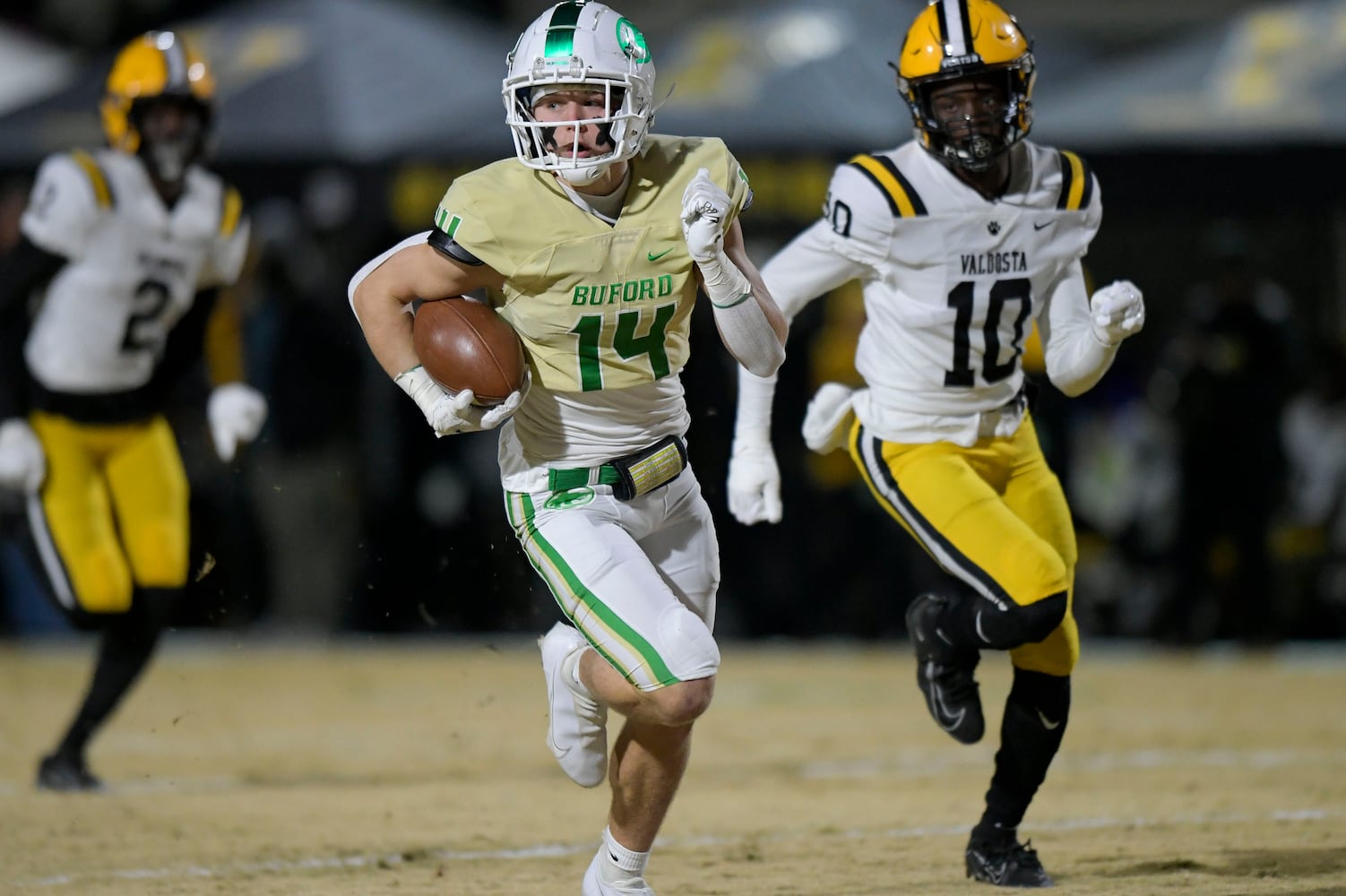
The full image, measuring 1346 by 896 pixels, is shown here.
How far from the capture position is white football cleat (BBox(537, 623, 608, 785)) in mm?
5051

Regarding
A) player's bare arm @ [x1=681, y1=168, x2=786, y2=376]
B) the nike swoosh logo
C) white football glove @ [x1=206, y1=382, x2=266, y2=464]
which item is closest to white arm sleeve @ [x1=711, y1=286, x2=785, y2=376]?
player's bare arm @ [x1=681, y1=168, x2=786, y2=376]

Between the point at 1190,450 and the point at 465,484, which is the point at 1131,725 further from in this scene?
the point at 465,484

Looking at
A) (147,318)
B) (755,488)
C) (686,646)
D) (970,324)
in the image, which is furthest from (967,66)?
(147,318)

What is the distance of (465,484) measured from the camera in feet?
37.7

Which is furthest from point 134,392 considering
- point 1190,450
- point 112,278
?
point 1190,450

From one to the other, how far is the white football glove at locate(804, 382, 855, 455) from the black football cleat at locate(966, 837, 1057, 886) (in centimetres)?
122

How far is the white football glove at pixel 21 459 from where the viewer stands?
7.11 m

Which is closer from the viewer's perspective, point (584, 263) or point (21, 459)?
point (584, 263)

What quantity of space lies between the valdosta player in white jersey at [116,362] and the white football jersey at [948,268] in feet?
8.38

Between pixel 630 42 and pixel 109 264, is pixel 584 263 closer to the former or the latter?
pixel 630 42

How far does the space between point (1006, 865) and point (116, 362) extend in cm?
375

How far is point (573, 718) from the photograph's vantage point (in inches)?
199

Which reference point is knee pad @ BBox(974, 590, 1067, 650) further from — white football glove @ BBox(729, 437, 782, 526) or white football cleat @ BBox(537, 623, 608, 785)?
white football cleat @ BBox(537, 623, 608, 785)

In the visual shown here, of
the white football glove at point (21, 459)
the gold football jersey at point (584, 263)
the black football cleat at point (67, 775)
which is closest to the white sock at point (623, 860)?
the gold football jersey at point (584, 263)
